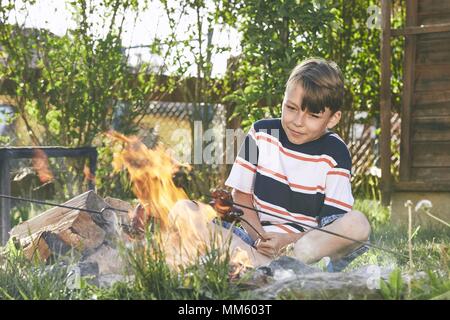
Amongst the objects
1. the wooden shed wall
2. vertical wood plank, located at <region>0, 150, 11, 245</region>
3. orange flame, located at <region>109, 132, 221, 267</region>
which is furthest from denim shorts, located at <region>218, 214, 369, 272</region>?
the wooden shed wall

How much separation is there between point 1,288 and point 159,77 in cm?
460

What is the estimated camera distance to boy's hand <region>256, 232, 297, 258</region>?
10.9ft

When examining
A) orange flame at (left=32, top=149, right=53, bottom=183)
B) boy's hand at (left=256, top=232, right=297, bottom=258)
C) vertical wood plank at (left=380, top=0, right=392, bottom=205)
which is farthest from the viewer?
orange flame at (left=32, top=149, right=53, bottom=183)

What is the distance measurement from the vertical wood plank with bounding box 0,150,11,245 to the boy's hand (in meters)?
1.81

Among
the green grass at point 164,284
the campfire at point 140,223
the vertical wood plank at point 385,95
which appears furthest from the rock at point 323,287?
the vertical wood plank at point 385,95

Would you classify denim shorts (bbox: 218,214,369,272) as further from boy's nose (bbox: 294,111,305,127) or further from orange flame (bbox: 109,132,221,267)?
boy's nose (bbox: 294,111,305,127)

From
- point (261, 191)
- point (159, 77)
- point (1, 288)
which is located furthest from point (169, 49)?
point (1, 288)

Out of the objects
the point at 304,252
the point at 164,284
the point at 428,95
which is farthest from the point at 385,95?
the point at 164,284

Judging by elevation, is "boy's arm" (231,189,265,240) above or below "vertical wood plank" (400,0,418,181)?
below

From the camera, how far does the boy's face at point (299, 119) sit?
3.43 meters

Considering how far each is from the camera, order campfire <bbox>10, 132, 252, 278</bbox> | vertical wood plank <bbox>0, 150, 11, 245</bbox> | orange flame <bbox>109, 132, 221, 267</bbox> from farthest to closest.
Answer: vertical wood plank <bbox>0, 150, 11, 245</bbox>
orange flame <bbox>109, 132, 221, 267</bbox>
campfire <bbox>10, 132, 252, 278</bbox>

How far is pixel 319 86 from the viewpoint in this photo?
3.40 m
